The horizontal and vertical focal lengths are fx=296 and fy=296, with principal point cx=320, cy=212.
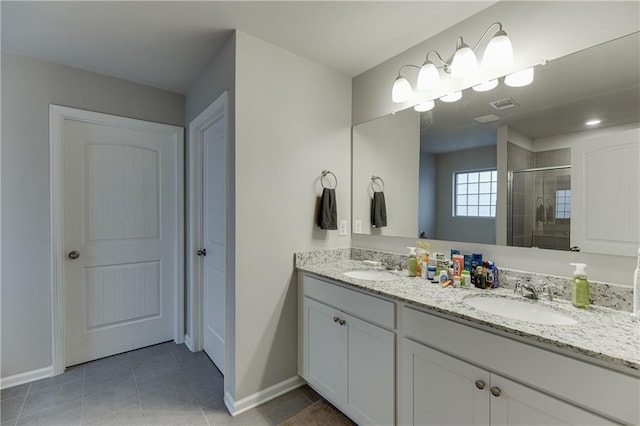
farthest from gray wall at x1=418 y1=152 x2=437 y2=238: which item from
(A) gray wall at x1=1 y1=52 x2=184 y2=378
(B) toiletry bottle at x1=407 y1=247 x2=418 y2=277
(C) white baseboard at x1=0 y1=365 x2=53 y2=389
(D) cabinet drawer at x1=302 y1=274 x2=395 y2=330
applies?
(C) white baseboard at x1=0 y1=365 x2=53 y2=389

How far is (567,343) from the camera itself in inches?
34.9

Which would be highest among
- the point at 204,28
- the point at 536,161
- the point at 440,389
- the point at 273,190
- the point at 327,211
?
the point at 204,28

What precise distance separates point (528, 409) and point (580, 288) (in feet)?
1.79

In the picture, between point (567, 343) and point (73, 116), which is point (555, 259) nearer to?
point (567, 343)

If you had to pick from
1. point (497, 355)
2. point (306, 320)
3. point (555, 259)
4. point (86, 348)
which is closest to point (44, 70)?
point (86, 348)

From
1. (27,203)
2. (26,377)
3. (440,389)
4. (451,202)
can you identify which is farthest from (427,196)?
(26,377)

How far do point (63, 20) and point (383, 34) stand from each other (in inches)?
72.5

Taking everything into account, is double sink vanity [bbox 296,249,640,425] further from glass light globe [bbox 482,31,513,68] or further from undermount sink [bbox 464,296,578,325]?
glass light globe [bbox 482,31,513,68]

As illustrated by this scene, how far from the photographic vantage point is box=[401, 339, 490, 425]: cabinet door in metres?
1.11

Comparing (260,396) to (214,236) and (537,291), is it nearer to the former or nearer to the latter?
(214,236)

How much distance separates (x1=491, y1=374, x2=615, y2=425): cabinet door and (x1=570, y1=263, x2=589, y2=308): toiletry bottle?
1.55 ft

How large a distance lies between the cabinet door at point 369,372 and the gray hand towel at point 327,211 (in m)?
0.66

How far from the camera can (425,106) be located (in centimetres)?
188

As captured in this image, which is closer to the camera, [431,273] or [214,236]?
[431,273]
